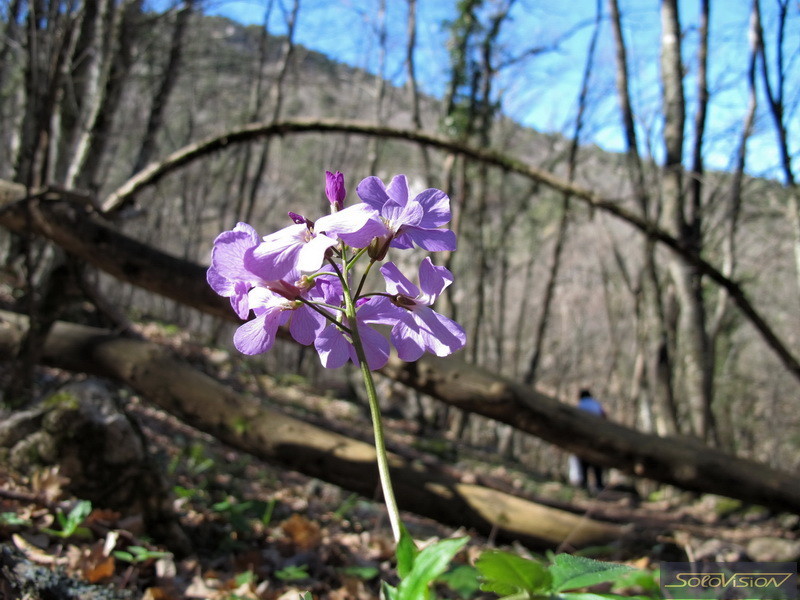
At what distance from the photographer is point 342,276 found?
0.79 meters

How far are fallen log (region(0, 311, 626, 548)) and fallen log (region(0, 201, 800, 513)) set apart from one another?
427mm

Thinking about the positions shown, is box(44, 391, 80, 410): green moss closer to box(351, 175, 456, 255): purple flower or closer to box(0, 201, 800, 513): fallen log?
box(0, 201, 800, 513): fallen log

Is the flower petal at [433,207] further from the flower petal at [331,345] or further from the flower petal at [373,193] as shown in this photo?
the flower petal at [331,345]

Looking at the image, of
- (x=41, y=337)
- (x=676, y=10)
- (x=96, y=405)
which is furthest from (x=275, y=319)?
(x=676, y=10)

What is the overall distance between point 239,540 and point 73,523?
93cm

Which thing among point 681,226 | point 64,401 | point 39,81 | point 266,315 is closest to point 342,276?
point 266,315

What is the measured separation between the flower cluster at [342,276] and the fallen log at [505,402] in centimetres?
227

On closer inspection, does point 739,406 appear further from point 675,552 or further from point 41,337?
point 41,337

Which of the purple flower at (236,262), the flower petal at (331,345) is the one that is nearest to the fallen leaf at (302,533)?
the flower petal at (331,345)

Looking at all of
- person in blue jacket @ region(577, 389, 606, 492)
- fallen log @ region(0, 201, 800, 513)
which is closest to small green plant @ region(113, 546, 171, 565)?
fallen log @ region(0, 201, 800, 513)

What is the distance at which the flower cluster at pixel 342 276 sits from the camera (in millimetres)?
792

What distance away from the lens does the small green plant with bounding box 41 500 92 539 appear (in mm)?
1722

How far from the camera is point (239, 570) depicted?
2.17 meters

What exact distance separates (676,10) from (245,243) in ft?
26.2
